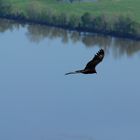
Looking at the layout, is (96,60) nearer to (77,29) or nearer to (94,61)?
(94,61)

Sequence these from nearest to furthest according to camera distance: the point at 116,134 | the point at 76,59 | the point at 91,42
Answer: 1. the point at 116,134
2. the point at 76,59
3. the point at 91,42

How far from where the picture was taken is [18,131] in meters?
23.2

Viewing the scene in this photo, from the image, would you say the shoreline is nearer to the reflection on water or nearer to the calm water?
the reflection on water

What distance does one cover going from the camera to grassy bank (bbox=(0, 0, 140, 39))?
38.3 meters

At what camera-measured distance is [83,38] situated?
3581 centimetres

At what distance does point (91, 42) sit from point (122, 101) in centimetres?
944

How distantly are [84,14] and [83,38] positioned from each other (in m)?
4.88

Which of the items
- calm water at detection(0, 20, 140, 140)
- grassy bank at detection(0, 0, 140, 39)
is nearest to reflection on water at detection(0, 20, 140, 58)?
calm water at detection(0, 20, 140, 140)

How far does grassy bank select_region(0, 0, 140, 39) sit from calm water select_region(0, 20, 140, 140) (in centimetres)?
344

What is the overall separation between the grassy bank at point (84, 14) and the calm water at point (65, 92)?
135 inches

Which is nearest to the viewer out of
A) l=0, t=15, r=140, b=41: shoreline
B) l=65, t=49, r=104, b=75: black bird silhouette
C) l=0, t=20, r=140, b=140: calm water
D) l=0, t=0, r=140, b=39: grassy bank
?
l=65, t=49, r=104, b=75: black bird silhouette

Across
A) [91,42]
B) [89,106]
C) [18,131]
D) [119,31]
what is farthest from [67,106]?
[119,31]

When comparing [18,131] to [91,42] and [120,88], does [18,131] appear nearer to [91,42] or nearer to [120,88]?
[120,88]

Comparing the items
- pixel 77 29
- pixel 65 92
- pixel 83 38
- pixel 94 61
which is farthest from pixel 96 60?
pixel 77 29
